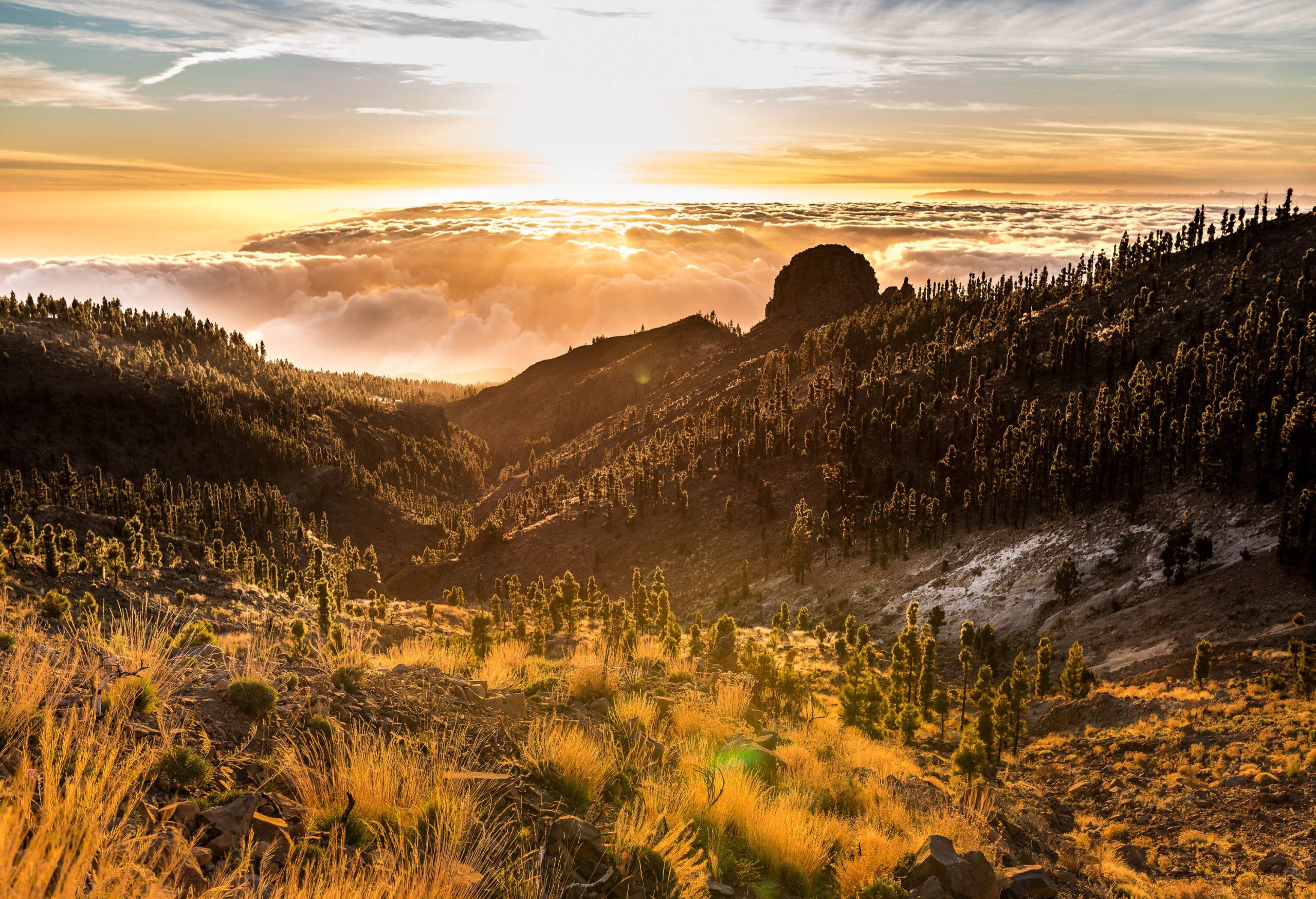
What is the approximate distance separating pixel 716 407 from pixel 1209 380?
109 meters

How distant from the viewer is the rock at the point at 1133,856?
23.4 meters

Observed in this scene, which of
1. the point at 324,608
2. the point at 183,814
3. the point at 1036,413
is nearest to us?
the point at 183,814

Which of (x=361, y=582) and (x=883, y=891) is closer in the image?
(x=883, y=891)

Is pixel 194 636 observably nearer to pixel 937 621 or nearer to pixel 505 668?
pixel 505 668

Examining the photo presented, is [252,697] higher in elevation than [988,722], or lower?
higher

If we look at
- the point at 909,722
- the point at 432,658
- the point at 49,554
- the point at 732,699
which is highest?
the point at 432,658

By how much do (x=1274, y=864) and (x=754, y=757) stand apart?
2480 centimetres

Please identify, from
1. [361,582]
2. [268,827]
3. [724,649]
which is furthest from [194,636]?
[361,582]

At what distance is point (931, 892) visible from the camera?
8508 millimetres

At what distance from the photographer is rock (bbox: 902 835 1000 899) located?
877cm

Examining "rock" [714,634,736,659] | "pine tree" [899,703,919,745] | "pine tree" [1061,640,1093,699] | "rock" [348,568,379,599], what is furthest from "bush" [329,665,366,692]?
"rock" [348,568,379,599]

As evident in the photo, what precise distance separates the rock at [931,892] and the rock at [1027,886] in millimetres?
2243

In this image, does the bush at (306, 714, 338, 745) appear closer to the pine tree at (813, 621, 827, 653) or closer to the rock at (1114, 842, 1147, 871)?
the rock at (1114, 842, 1147, 871)

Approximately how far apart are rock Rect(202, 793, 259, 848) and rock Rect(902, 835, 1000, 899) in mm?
7717
